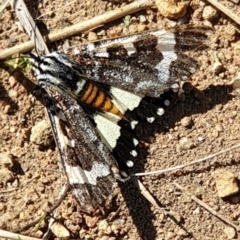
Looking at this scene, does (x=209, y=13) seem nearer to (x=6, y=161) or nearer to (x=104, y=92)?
(x=104, y=92)

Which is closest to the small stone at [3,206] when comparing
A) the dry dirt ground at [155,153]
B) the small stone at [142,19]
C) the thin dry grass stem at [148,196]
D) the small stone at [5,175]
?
the dry dirt ground at [155,153]

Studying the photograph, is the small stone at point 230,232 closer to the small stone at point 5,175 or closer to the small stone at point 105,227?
the small stone at point 105,227

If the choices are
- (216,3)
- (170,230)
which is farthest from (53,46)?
(170,230)

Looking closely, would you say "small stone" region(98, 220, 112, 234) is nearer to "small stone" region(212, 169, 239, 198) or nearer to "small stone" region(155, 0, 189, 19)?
"small stone" region(212, 169, 239, 198)

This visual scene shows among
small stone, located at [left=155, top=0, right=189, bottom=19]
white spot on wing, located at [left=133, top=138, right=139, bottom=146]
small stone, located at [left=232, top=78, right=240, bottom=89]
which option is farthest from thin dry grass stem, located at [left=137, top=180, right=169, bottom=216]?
small stone, located at [left=155, top=0, right=189, bottom=19]

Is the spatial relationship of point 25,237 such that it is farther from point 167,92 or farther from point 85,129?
point 167,92

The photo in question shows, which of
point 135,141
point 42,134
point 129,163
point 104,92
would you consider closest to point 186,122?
point 135,141
